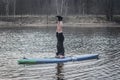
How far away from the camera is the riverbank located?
85.4 meters

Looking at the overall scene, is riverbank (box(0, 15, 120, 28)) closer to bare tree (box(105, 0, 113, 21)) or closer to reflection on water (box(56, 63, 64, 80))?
bare tree (box(105, 0, 113, 21))

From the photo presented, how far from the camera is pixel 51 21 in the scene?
290ft

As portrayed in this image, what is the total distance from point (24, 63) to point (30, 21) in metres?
64.6

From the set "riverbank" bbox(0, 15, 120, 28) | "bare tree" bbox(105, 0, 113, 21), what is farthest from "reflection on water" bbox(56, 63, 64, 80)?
"bare tree" bbox(105, 0, 113, 21)

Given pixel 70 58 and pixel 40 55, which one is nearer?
pixel 70 58

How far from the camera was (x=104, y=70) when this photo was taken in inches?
874

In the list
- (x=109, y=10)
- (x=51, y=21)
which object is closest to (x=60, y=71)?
(x=51, y=21)

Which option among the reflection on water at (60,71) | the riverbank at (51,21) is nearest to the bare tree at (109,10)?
the riverbank at (51,21)

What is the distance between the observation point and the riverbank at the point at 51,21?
85375 mm

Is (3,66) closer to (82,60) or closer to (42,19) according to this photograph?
(82,60)

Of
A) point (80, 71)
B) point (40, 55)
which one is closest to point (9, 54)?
point (40, 55)

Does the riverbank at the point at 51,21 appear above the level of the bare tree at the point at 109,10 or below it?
below

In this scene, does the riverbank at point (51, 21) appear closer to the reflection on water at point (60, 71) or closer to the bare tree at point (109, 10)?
the bare tree at point (109, 10)

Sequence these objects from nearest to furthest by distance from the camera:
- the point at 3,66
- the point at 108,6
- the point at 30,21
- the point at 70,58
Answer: the point at 3,66
the point at 70,58
the point at 30,21
the point at 108,6
